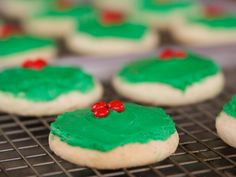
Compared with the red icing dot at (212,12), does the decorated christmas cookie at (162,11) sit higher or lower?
lower

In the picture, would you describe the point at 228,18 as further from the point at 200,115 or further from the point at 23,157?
the point at 23,157

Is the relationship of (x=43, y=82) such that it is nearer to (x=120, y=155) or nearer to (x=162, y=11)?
(x=120, y=155)

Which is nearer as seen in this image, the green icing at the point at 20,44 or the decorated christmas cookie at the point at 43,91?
the decorated christmas cookie at the point at 43,91

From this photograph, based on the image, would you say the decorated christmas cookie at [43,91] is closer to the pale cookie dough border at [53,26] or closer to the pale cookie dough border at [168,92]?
the pale cookie dough border at [168,92]

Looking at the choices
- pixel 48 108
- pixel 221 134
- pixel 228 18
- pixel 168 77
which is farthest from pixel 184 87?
pixel 228 18

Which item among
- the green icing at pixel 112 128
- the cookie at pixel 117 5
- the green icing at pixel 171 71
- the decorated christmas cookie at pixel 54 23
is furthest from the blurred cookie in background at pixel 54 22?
the green icing at pixel 112 128

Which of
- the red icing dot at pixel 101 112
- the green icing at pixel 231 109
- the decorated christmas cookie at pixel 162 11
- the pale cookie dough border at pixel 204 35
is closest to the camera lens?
the red icing dot at pixel 101 112

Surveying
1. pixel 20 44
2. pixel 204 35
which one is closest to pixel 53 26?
pixel 20 44
